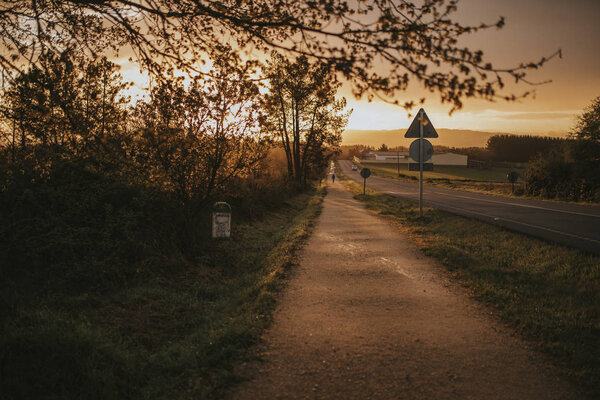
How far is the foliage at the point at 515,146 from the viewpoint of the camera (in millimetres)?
108250

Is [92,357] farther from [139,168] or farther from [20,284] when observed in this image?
[139,168]

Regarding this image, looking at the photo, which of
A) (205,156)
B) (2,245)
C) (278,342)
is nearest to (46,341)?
(278,342)

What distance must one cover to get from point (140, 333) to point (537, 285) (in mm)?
5700

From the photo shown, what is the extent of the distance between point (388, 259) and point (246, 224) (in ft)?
19.7

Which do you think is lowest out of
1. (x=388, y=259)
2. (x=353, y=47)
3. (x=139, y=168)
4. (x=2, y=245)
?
(x=388, y=259)

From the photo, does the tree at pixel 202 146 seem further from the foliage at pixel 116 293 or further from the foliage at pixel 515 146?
the foliage at pixel 515 146

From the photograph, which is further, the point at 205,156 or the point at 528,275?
the point at 205,156

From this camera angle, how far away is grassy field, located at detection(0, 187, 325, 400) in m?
2.95

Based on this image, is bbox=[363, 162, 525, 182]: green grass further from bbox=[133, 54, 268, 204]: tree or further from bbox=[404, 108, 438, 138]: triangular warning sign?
bbox=[133, 54, 268, 204]: tree

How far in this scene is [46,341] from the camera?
329cm

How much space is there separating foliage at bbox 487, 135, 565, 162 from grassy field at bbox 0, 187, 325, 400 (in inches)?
4813

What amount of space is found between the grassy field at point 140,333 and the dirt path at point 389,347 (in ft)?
1.21

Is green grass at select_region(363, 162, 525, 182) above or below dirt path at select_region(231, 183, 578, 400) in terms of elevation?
above

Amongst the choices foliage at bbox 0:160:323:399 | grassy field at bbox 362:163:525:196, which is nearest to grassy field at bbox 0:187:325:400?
foliage at bbox 0:160:323:399
